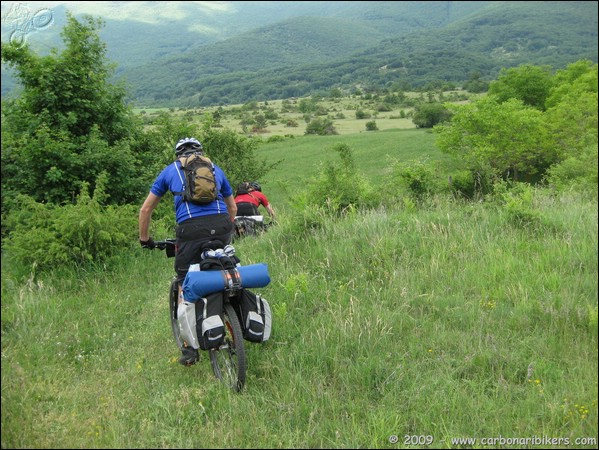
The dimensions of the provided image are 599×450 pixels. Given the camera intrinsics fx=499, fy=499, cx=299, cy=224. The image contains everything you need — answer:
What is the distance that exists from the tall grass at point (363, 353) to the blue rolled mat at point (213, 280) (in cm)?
81

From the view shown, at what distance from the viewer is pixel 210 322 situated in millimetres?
4766

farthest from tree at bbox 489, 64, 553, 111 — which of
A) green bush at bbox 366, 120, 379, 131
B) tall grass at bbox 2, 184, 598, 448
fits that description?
green bush at bbox 366, 120, 379, 131

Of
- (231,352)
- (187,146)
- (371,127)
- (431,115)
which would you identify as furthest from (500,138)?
(371,127)

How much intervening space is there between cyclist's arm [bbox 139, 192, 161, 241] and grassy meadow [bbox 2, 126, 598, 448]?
4.28ft

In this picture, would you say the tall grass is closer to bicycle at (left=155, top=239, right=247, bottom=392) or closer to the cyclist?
bicycle at (left=155, top=239, right=247, bottom=392)

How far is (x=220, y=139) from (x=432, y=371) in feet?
45.1

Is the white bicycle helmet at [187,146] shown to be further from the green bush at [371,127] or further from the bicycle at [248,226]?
the green bush at [371,127]

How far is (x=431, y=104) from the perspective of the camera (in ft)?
232

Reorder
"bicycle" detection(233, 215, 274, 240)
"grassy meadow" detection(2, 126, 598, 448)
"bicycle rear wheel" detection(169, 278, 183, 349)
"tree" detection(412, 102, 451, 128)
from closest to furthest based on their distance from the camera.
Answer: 1. "grassy meadow" detection(2, 126, 598, 448)
2. "bicycle rear wheel" detection(169, 278, 183, 349)
3. "bicycle" detection(233, 215, 274, 240)
4. "tree" detection(412, 102, 451, 128)

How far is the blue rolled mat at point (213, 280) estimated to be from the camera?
4766 mm

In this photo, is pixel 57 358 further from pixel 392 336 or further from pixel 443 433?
pixel 443 433

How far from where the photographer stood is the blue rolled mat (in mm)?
4766

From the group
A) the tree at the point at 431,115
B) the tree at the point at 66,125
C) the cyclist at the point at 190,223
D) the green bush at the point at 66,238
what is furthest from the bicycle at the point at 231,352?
the tree at the point at 431,115

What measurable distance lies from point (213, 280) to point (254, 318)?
1.99ft
